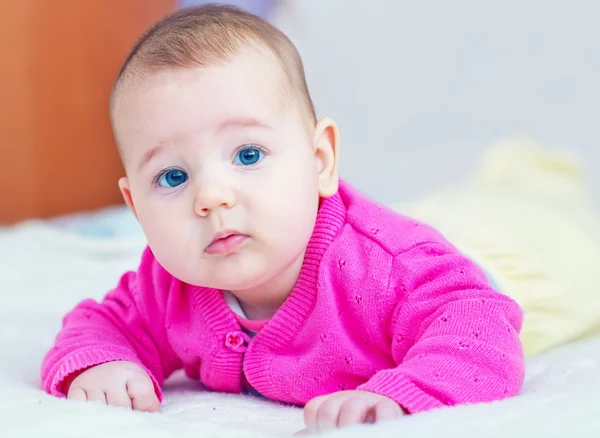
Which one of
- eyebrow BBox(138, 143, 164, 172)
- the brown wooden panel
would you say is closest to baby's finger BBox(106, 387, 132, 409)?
eyebrow BBox(138, 143, 164, 172)

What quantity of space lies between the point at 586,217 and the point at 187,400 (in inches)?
35.3

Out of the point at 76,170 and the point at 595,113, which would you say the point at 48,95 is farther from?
the point at 595,113

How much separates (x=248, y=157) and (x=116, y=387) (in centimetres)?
28

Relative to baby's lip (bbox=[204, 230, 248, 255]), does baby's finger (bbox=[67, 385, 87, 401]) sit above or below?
below

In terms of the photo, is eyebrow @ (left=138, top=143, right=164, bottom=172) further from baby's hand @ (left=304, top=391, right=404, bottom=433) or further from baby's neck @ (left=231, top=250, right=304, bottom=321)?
baby's hand @ (left=304, top=391, right=404, bottom=433)

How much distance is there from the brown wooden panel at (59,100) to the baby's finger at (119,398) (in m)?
1.80

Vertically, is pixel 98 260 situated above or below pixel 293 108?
below

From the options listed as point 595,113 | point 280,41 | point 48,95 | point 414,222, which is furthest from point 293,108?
point 48,95

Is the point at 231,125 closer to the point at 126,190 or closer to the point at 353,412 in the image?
the point at 126,190

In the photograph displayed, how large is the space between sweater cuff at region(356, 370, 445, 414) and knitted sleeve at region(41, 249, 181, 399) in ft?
1.15

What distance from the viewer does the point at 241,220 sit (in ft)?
2.71

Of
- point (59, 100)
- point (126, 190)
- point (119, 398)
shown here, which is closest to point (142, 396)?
point (119, 398)

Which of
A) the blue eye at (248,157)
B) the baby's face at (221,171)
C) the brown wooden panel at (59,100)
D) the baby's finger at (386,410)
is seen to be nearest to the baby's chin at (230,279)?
the baby's face at (221,171)

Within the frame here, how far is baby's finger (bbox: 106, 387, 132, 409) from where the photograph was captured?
34.5 inches
